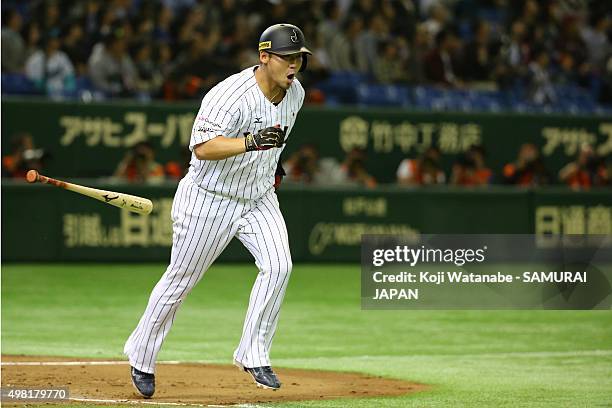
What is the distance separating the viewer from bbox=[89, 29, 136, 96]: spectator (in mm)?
16062

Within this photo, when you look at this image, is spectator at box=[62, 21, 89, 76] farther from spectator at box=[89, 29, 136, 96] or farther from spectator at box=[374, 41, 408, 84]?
spectator at box=[374, 41, 408, 84]

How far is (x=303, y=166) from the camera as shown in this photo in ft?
54.8

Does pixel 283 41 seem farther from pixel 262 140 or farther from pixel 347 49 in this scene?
pixel 347 49

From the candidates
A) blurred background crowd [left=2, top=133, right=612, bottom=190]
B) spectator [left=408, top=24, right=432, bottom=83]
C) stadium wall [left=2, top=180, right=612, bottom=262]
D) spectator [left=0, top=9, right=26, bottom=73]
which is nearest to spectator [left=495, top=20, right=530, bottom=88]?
spectator [left=408, top=24, right=432, bottom=83]

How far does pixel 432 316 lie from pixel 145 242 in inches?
203

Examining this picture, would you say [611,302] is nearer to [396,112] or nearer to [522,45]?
[396,112]

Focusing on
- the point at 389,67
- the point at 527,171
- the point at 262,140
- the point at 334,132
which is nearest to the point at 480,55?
the point at 389,67

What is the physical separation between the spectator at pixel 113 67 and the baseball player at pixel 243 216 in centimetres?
938

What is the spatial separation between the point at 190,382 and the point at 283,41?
7.56 ft

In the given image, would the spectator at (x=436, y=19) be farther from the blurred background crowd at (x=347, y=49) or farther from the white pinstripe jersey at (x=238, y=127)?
the white pinstripe jersey at (x=238, y=127)

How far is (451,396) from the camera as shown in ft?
24.5

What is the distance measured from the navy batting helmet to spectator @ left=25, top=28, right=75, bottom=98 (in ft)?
31.2

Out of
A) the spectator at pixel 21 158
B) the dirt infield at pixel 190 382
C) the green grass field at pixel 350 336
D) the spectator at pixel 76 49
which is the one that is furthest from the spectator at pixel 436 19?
the dirt infield at pixel 190 382

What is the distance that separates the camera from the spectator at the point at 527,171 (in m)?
17.8
